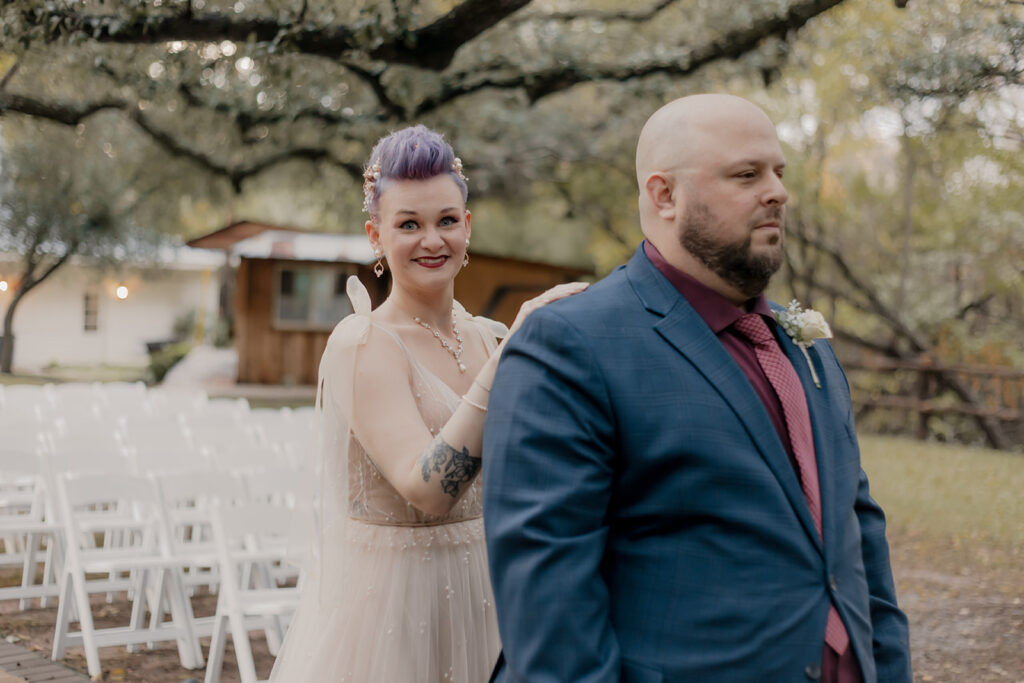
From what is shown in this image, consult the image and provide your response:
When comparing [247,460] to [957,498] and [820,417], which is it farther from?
[957,498]

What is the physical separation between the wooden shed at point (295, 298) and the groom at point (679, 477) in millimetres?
20290

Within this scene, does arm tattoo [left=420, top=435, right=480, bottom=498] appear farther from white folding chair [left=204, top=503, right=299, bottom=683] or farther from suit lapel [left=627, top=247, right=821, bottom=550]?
white folding chair [left=204, top=503, right=299, bottom=683]

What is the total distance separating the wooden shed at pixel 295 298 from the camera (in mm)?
22375

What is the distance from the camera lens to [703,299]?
194cm

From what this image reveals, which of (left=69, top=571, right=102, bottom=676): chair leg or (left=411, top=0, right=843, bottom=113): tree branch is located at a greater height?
(left=411, top=0, right=843, bottom=113): tree branch

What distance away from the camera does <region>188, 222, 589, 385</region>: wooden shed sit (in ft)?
73.4

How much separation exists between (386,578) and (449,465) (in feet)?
1.97

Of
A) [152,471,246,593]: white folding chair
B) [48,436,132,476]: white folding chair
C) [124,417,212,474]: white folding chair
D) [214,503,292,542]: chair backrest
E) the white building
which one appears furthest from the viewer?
the white building

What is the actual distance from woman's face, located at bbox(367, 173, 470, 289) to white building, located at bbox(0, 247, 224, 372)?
29.2 meters

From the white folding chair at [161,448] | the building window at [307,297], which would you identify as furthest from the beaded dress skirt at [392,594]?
the building window at [307,297]

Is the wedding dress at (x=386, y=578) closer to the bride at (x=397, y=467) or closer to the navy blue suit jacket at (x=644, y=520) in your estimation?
the bride at (x=397, y=467)

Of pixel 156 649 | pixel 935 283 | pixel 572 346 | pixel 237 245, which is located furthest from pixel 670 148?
pixel 237 245

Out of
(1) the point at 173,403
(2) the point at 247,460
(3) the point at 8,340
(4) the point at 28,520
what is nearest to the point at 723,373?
(2) the point at 247,460

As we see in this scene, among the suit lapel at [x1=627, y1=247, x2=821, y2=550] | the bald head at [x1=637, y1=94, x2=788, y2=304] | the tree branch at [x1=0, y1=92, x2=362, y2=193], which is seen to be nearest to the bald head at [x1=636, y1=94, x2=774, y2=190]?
the bald head at [x1=637, y1=94, x2=788, y2=304]
